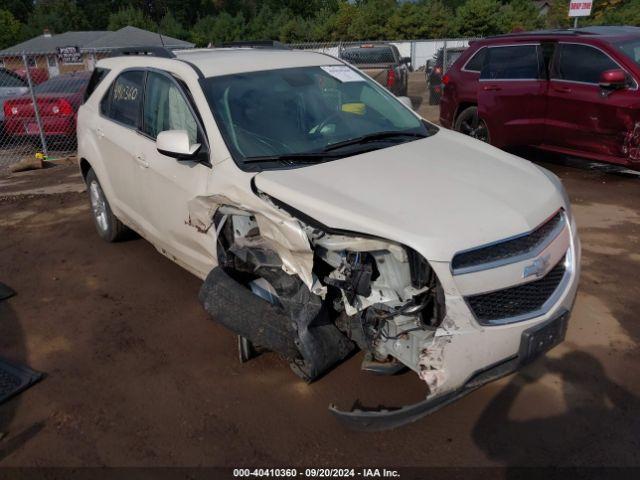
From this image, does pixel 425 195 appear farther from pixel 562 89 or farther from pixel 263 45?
pixel 562 89

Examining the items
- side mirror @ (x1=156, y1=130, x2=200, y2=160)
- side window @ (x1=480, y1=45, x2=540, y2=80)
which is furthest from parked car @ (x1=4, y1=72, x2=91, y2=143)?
side mirror @ (x1=156, y1=130, x2=200, y2=160)

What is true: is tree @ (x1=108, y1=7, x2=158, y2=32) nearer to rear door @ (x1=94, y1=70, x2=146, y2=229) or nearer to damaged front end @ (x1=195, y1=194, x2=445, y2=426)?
rear door @ (x1=94, y1=70, x2=146, y2=229)

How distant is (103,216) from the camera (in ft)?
18.7

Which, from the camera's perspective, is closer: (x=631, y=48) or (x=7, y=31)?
(x=631, y=48)

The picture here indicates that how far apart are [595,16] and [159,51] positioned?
40400mm

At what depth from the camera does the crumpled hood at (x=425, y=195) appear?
266 centimetres

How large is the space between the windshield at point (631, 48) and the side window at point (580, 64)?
0.17m

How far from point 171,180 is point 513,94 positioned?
5.44 metres

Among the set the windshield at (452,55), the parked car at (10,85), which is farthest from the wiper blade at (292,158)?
the windshield at (452,55)

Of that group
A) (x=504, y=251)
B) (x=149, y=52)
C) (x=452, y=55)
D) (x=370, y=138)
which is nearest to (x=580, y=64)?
(x=370, y=138)

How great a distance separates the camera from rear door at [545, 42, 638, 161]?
257 inches

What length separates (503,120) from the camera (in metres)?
7.79

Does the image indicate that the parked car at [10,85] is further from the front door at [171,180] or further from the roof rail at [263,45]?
the front door at [171,180]

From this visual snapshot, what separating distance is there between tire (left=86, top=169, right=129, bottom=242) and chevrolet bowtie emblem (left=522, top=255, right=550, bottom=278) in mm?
4025
